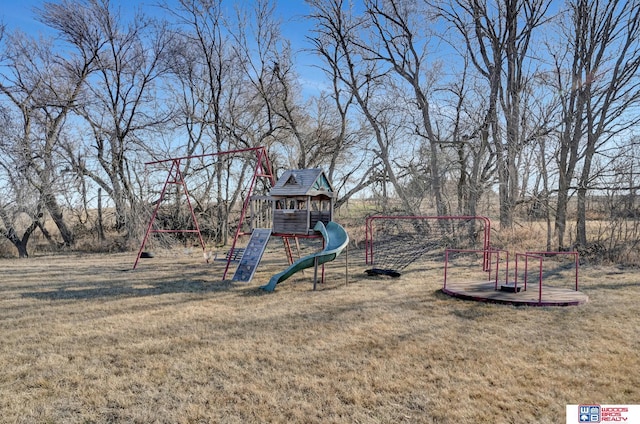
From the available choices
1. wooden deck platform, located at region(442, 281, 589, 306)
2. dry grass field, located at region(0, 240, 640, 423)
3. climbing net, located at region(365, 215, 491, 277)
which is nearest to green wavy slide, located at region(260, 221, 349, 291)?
dry grass field, located at region(0, 240, 640, 423)

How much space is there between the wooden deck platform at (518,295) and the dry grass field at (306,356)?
207 millimetres

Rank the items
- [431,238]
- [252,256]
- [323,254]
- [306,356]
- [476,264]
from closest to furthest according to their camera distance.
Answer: [306,356] < [323,254] < [252,256] < [476,264] < [431,238]

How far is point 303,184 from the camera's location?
8492 millimetres

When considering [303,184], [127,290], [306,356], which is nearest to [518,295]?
[306,356]

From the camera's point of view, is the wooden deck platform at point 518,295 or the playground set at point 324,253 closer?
the wooden deck platform at point 518,295

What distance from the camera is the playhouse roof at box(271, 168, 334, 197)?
8.34m

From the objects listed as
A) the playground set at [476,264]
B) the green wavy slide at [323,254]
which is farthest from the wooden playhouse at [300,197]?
the playground set at [476,264]

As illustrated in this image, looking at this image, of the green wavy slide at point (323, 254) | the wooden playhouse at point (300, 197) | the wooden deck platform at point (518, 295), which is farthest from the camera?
the wooden playhouse at point (300, 197)

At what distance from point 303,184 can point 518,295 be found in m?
4.52

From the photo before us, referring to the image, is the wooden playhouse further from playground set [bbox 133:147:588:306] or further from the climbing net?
the climbing net

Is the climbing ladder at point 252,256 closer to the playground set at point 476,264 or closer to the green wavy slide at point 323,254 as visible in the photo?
the green wavy slide at point 323,254

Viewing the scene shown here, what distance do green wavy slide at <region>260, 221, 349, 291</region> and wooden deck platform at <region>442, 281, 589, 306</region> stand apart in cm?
210

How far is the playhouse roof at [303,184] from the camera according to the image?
27.3 ft

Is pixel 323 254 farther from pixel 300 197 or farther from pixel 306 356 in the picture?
pixel 306 356
